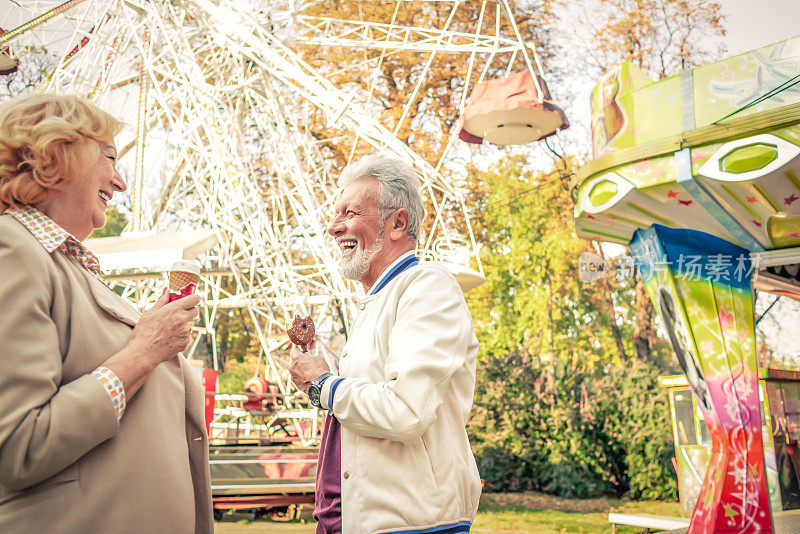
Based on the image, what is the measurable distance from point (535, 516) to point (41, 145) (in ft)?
29.3

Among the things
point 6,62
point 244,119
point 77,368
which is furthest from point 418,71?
point 77,368

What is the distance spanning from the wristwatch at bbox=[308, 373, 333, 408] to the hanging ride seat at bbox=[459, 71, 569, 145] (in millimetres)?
8306

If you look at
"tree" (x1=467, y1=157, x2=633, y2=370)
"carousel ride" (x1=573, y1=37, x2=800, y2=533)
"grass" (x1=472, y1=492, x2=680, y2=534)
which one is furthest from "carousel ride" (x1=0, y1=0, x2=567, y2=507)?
"carousel ride" (x1=573, y1=37, x2=800, y2=533)

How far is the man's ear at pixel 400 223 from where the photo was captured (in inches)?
83.8

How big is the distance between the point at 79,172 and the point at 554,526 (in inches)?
332

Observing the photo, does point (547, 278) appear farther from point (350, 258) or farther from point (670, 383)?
point (350, 258)

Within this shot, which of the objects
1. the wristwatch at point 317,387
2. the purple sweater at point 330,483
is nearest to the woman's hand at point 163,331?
the wristwatch at point 317,387

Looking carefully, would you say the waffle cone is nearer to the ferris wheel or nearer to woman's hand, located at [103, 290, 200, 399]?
woman's hand, located at [103, 290, 200, 399]

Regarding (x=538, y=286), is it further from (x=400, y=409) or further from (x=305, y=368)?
(x=400, y=409)

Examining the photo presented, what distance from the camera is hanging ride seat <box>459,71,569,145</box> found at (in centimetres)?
967

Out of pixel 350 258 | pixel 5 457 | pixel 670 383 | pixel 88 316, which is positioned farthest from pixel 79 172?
pixel 670 383

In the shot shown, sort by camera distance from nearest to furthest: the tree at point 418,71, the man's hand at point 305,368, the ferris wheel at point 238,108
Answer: the man's hand at point 305,368 → the ferris wheel at point 238,108 → the tree at point 418,71

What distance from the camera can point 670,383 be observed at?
8.48m

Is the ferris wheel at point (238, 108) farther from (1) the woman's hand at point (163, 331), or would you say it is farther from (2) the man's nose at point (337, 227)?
(1) the woman's hand at point (163, 331)
